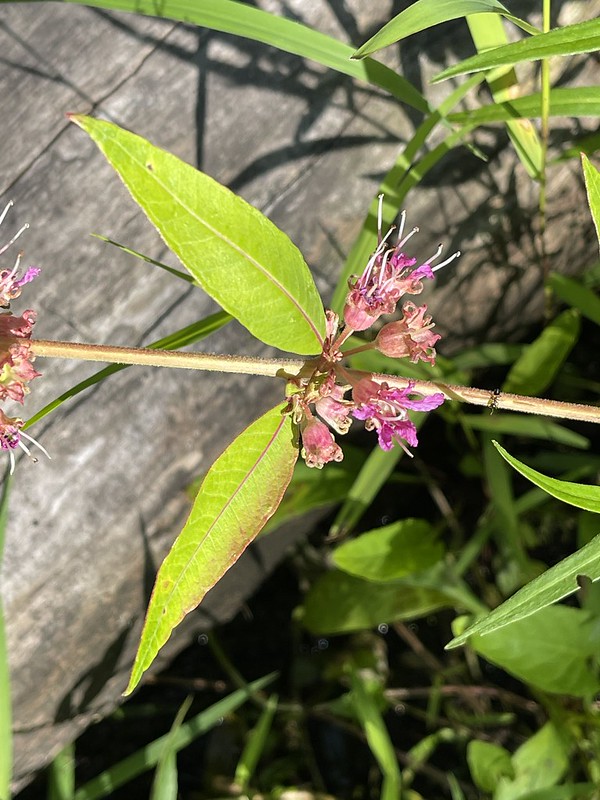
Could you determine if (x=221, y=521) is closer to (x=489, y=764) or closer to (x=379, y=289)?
(x=379, y=289)

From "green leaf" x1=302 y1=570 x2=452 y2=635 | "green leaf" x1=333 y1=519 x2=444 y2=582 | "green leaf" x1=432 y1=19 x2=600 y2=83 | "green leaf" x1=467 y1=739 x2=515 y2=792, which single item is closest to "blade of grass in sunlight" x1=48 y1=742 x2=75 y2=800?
"green leaf" x1=302 y1=570 x2=452 y2=635

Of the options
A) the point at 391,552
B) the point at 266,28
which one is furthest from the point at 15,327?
the point at 391,552

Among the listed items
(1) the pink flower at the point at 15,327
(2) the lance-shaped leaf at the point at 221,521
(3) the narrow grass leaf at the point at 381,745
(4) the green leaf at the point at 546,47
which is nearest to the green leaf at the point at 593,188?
(4) the green leaf at the point at 546,47

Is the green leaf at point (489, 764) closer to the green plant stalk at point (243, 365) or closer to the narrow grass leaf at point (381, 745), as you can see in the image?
the narrow grass leaf at point (381, 745)

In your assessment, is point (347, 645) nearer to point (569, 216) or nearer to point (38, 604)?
point (38, 604)

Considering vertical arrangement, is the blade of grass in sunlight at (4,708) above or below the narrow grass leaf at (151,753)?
above
